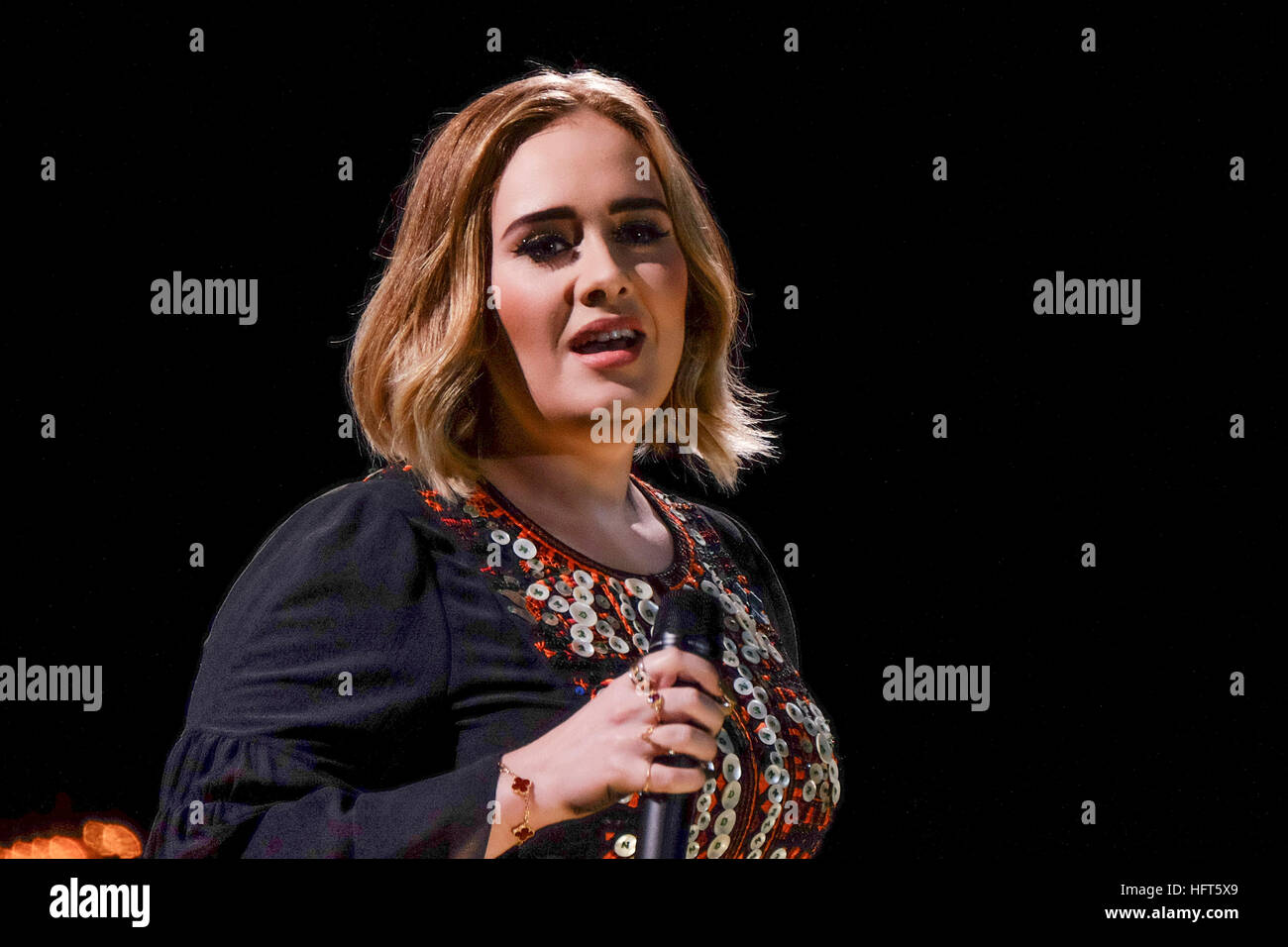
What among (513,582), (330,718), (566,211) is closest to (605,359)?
(566,211)

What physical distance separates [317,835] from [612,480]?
2.94ft

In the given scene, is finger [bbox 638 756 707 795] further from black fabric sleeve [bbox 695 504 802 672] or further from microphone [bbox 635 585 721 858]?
black fabric sleeve [bbox 695 504 802 672]

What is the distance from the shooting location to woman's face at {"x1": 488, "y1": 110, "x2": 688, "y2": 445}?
2.31 meters

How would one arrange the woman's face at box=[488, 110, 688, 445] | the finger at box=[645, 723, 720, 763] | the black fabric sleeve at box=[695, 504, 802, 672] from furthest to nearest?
the black fabric sleeve at box=[695, 504, 802, 672], the woman's face at box=[488, 110, 688, 445], the finger at box=[645, 723, 720, 763]

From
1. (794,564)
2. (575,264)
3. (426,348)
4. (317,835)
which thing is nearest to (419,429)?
(426,348)

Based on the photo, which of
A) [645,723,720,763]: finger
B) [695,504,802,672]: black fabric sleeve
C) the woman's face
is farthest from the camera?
[695,504,802,672]: black fabric sleeve

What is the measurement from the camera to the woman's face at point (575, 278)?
2309 mm

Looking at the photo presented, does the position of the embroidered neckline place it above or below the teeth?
below

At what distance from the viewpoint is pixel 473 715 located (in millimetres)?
2061

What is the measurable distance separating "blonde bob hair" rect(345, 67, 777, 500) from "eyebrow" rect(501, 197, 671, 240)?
0.27 ft

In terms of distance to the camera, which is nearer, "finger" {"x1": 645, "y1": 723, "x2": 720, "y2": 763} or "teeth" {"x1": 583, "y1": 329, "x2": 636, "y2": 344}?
"finger" {"x1": 645, "y1": 723, "x2": 720, "y2": 763}

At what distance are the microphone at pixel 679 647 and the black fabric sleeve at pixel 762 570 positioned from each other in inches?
36.5

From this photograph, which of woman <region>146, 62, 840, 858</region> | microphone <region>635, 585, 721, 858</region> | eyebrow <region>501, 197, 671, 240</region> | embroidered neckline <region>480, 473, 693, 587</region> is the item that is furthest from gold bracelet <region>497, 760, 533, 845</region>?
eyebrow <region>501, 197, 671, 240</region>

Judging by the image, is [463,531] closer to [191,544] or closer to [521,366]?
[521,366]
